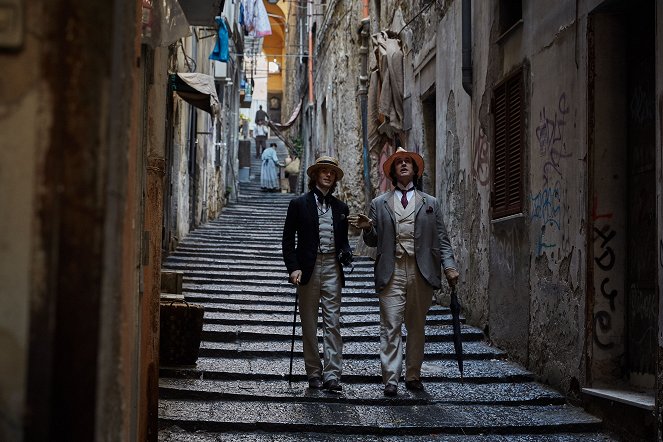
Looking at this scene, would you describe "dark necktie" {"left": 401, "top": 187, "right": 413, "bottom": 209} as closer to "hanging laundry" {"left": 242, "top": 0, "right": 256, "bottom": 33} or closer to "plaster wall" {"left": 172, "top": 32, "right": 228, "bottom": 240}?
"plaster wall" {"left": 172, "top": 32, "right": 228, "bottom": 240}

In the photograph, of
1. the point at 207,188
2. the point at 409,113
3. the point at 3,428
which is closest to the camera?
the point at 3,428

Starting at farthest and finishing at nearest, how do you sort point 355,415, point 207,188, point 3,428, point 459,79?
point 207,188 < point 459,79 < point 355,415 < point 3,428

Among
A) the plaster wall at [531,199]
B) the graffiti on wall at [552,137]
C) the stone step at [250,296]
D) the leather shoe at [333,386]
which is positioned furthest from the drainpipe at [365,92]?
the leather shoe at [333,386]

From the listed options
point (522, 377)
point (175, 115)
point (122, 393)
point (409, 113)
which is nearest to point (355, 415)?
point (522, 377)

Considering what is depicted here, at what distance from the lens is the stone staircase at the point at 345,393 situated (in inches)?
242

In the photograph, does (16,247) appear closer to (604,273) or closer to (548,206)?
(604,273)

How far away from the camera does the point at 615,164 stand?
22.1ft

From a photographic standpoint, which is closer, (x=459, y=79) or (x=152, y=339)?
(x=152, y=339)

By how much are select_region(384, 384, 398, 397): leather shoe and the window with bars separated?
2.32 m

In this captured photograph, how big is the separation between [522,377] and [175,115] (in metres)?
8.44

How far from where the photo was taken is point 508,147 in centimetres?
901

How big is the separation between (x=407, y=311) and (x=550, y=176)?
1648 millimetres

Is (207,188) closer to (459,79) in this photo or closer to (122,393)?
(459,79)

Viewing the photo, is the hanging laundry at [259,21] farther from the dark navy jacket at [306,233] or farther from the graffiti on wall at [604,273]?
the graffiti on wall at [604,273]
